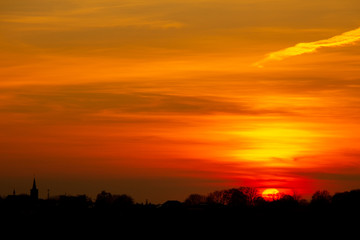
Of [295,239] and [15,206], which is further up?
[15,206]

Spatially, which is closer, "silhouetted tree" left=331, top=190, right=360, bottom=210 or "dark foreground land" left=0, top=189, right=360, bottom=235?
"dark foreground land" left=0, top=189, right=360, bottom=235

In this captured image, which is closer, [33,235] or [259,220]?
[33,235]

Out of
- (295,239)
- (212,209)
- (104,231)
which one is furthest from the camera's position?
(212,209)

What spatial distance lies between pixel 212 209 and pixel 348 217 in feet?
128

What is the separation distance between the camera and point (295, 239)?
11419 cm

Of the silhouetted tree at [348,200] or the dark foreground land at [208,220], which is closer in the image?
the dark foreground land at [208,220]

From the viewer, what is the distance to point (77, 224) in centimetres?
14100

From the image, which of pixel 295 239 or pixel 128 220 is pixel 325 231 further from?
pixel 128 220

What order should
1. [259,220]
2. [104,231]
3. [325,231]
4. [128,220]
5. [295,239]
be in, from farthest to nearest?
[128,220]
[259,220]
[104,231]
[325,231]
[295,239]

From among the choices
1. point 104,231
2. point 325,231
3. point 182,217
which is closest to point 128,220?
point 182,217

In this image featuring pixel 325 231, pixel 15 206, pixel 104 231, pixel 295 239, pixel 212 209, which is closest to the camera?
→ pixel 295 239

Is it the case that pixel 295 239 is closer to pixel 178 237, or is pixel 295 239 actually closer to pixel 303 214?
pixel 178 237

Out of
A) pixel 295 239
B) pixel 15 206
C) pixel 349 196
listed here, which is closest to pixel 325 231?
pixel 295 239

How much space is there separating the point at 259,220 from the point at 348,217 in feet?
45.3
